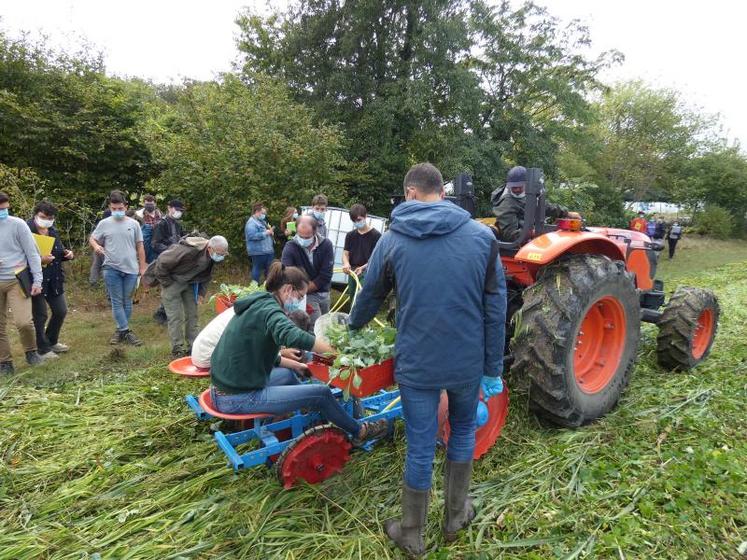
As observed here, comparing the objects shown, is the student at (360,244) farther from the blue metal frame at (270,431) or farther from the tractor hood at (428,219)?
the tractor hood at (428,219)

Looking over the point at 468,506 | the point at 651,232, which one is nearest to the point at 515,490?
the point at 468,506

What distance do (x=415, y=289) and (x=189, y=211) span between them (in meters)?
8.90

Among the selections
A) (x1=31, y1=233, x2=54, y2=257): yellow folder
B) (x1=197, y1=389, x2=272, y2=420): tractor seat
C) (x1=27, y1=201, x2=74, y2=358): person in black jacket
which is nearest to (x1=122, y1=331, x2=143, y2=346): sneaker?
(x1=27, y1=201, x2=74, y2=358): person in black jacket

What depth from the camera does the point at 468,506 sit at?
260cm

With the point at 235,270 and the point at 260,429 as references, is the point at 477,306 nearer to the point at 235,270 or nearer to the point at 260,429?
the point at 260,429

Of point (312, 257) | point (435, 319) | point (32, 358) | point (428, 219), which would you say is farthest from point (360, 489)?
point (32, 358)

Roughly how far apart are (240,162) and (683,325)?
7.97 meters

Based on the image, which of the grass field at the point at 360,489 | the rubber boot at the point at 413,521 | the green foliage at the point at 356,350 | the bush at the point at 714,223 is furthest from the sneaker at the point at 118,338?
the bush at the point at 714,223

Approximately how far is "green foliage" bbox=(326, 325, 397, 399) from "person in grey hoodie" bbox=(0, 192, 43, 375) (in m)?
4.00

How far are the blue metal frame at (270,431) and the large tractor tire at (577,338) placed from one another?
3.29 ft

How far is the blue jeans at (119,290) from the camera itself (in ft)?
19.5

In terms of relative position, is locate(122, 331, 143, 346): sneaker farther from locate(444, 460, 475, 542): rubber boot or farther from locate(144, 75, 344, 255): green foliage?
locate(444, 460, 475, 542): rubber boot

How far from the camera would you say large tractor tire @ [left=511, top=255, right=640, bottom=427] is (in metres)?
3.14

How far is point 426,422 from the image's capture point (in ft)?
7.70
